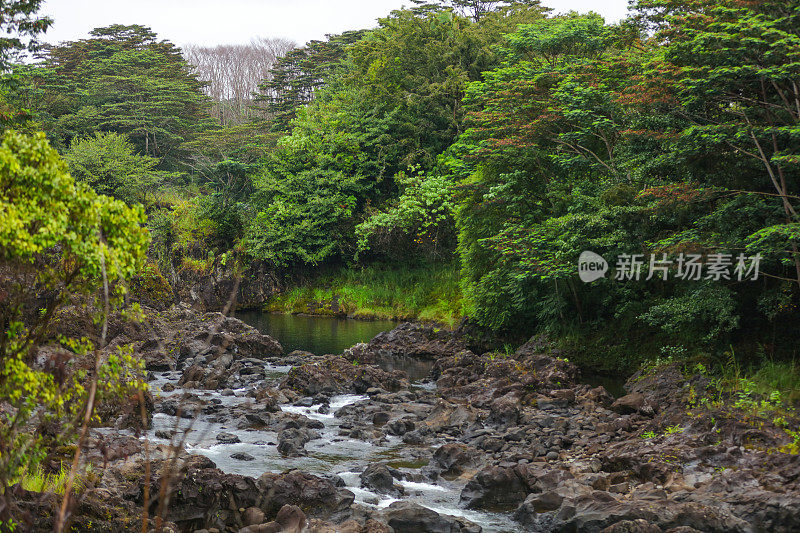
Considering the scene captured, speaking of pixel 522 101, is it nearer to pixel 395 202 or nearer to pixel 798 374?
pixel 798 374

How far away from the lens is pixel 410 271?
3972 cm

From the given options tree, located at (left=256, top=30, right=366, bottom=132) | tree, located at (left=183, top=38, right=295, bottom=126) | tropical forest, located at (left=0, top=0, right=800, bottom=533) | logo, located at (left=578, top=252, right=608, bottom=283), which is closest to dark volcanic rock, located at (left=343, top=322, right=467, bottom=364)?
tropical forest, located at (left=0, top=0, right=800, bottom=533)

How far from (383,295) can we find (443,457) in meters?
26.7

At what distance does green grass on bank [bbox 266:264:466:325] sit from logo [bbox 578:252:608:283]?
38.6 feet

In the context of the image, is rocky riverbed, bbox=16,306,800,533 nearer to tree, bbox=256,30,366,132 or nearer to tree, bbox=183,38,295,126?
tree, bbox=256,30,366,132

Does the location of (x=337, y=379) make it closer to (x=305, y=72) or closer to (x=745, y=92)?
(x=745, y=92)

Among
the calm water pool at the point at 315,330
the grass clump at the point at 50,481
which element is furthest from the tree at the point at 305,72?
the grass clump at the point at 50,481

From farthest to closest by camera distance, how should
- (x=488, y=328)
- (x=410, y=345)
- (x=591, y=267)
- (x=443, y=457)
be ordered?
(x=410, y=345), (x=488, y=328), (x=591, y=267), (x=443, y=457)

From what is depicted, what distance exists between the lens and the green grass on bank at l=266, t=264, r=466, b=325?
116 feet

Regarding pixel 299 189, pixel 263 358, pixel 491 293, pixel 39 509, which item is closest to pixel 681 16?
pixel 491 293

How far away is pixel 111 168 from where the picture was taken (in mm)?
41062

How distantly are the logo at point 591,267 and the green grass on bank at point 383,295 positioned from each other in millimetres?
11750

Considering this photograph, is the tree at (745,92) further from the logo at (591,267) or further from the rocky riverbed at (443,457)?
the logo at (591,267)

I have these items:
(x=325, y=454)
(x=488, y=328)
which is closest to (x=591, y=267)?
(x=488, y=328)
